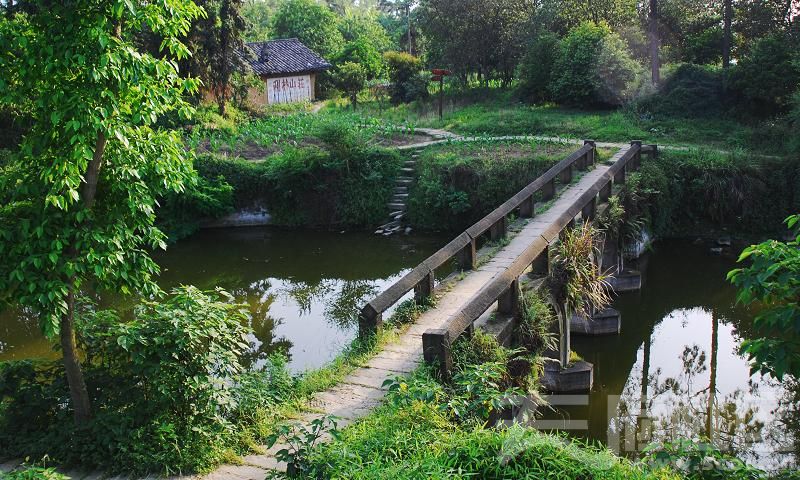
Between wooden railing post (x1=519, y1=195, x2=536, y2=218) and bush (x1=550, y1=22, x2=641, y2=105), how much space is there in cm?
1299

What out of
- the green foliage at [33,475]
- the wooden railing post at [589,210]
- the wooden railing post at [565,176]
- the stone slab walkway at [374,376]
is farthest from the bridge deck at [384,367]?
the wooden railing post at [565,176]

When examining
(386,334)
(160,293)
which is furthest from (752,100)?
(160,293)

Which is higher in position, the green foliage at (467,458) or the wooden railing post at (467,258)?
the wooden railing post at (467,258)

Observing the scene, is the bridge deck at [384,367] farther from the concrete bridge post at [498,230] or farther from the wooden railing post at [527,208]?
the wooden railing post at [527,208]

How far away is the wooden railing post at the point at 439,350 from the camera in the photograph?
22.3ft

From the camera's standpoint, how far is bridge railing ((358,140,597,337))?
805cm

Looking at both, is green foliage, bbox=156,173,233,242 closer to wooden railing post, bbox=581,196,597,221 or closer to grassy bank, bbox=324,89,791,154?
grassy bank, bbox=324,89,791,154

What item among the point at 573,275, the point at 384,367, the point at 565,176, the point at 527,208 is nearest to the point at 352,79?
the point at 565,176

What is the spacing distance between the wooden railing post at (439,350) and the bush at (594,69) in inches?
795

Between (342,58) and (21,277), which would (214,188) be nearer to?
(21,277)

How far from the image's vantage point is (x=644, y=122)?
2309cm

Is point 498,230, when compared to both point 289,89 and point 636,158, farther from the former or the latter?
point 289,89

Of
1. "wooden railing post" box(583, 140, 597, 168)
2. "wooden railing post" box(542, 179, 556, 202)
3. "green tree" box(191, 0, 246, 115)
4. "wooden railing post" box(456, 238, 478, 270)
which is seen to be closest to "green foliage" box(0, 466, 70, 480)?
"wooden railing post" box(456, 238, 478, 270)

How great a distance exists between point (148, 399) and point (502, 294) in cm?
398
